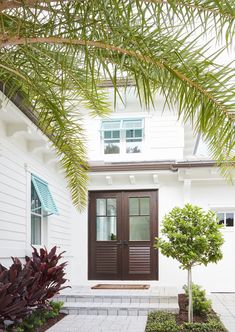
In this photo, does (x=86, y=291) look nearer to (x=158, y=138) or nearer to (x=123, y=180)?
(x=123, y=180)

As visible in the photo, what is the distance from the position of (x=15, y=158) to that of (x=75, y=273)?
501 centimetres

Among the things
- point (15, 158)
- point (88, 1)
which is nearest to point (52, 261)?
point (15, 158)

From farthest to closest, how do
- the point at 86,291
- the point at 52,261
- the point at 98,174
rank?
the point at 98,174, the point at 86,291, the point at 52,261

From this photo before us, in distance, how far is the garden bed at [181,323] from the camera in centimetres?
725

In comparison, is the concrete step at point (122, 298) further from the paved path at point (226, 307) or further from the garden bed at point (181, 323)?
the paved path at point (226, 307)

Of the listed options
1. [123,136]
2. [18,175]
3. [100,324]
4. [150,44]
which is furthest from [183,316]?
[123,136]

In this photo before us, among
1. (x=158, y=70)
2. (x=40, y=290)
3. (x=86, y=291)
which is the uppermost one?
(x=158, y=70)

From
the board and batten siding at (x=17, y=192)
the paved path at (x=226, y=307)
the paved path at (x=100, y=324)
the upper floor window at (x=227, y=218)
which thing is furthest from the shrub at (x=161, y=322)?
the upper floor window at (x=227, y=218)

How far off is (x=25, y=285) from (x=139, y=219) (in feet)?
21.9

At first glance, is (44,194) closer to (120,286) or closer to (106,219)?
(120,286)

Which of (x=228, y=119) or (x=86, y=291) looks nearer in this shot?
(x=228, y=119)

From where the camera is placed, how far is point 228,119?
3877 millimetres

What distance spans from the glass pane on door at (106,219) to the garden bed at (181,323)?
4175 millimetres

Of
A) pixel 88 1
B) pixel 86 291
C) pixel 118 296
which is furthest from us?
pixel 86 291
